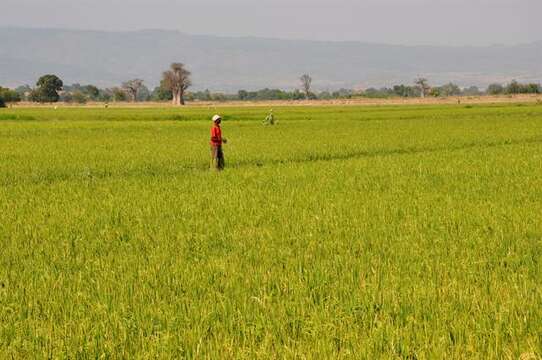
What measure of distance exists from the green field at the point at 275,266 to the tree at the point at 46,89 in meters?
141

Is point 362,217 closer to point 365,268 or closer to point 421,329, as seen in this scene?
point 365,268

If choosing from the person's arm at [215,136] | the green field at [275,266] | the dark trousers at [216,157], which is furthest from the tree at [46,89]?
the person's arm at [215,136]

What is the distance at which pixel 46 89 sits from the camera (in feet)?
484

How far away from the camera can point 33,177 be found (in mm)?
16781

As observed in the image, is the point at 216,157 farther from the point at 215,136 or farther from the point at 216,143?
the point at 215,136

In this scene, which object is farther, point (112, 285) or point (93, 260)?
point (93, 260)

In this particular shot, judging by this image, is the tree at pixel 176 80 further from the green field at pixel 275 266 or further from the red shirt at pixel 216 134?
the green field at pixel 275 266

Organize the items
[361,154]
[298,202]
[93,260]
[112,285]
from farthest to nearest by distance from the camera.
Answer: [361,154] < [298,202] < [93,260] < [112,285]

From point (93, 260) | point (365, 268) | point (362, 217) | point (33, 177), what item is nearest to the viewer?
point (365, 268)

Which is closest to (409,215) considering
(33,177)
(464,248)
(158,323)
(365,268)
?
(464,248)

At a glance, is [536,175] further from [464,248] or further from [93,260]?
[93,260]

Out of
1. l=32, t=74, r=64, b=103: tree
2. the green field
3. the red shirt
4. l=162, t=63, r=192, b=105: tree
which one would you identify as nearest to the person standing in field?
the red shirt

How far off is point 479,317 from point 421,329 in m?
0.61

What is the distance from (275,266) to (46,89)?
15191 cm
